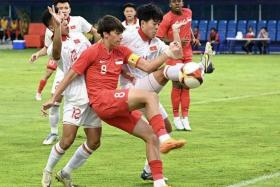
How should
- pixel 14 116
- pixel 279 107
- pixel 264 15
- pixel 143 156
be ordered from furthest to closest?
pixel 264 15 → pixel 279 107 → pixel 14 116 → pixel 143 156

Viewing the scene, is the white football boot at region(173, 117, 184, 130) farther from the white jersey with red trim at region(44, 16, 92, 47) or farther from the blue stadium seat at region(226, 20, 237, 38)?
the blue stadium seat at region(226, 20, 237, 38)

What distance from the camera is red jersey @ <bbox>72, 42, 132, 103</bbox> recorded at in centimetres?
1064

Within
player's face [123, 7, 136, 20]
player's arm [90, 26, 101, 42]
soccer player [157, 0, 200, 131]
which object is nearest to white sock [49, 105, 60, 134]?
player's arm [90, 26, 101, 42]

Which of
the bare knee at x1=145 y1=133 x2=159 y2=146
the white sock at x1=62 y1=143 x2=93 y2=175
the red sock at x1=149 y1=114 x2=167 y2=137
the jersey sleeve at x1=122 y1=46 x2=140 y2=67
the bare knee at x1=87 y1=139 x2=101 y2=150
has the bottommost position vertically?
the white sock at x1=62 y1=143 x2=93 y2=175

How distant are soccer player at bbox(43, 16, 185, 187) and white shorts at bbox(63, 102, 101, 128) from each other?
33 cm

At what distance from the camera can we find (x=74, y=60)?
1217cm

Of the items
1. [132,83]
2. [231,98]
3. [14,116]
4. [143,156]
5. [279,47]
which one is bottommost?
[279,47]

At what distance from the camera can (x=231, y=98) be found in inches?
973

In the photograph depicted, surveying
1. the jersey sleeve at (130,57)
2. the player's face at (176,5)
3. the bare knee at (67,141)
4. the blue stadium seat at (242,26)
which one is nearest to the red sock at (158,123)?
the jersey sleeve at (130,57)

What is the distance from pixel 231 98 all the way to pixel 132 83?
43.3ft

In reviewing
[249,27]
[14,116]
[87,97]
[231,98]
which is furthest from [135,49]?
[249,27]

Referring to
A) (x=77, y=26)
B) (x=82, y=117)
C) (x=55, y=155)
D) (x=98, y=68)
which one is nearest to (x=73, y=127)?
(x=82, y=117)

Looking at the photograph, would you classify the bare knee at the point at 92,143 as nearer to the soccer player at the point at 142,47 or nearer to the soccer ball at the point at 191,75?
the soccer player at the point at 142,47

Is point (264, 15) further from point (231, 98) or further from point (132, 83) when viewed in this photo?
point (132, 83)
